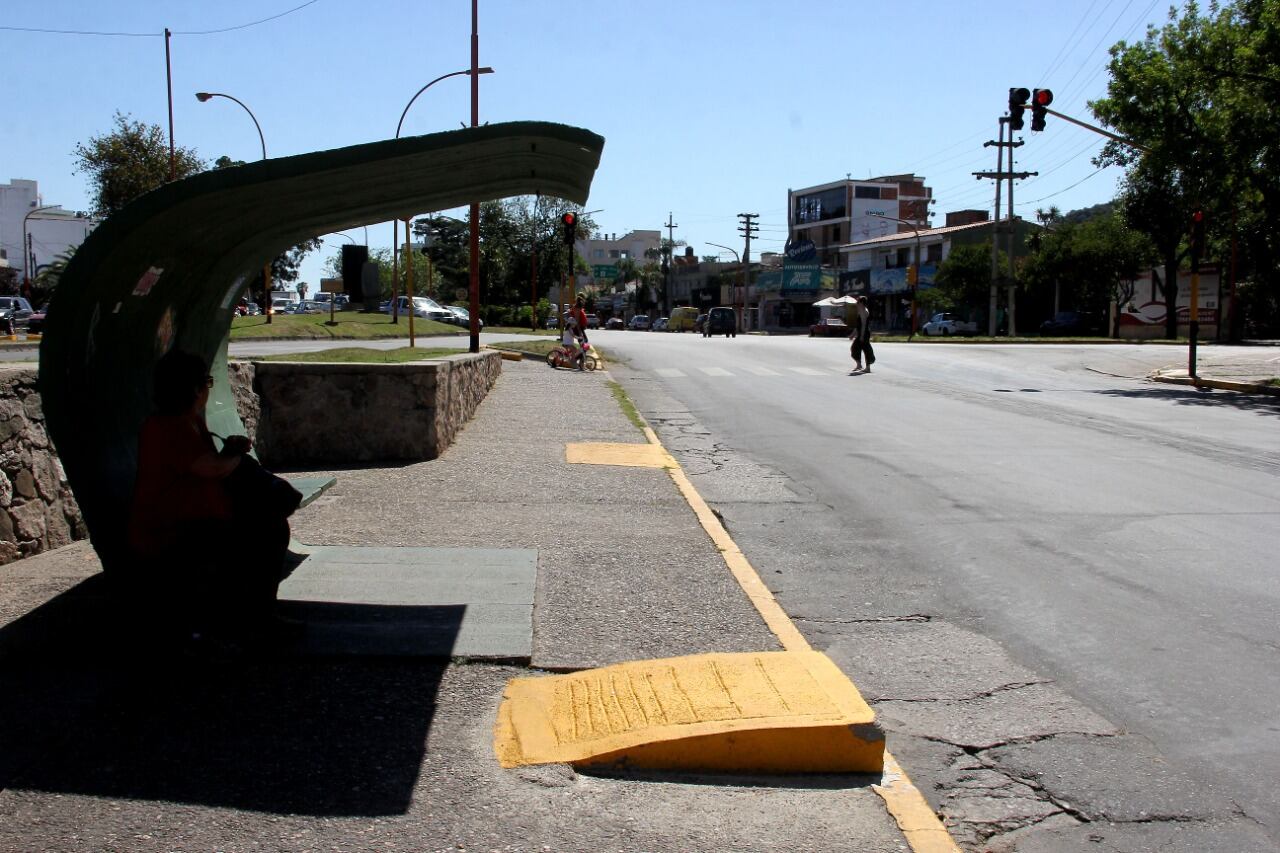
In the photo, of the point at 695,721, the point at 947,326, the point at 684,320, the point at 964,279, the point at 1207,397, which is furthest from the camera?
the point at 684,320

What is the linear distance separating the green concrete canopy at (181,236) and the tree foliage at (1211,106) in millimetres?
19370

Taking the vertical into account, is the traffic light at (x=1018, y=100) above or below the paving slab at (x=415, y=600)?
above

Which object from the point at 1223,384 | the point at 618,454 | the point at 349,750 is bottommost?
the point at 349,750

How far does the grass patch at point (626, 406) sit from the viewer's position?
15.2m

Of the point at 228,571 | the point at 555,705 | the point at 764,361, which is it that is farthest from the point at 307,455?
the point at 764,361

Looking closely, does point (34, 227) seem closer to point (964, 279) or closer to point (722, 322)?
point (722, 322)

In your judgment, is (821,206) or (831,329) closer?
(831,329)

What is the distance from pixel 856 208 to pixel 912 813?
103451 millimetres

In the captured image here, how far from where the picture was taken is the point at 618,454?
11930 mm

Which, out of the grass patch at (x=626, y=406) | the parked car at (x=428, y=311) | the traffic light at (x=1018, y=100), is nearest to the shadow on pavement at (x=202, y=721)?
the grass patch at (x=626, y=406)

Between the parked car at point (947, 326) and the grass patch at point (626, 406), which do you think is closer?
the grass patch at point (626, 406)

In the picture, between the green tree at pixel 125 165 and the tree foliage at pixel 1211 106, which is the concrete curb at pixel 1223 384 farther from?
the green tree at pixel 125 165

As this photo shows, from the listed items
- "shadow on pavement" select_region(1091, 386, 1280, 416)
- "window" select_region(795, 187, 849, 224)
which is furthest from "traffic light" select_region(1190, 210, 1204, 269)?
"window" select_region(795, 187, 849, 224)

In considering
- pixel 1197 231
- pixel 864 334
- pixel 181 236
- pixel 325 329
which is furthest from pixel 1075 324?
pixel 181 236
